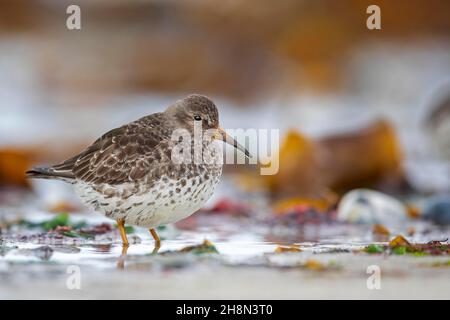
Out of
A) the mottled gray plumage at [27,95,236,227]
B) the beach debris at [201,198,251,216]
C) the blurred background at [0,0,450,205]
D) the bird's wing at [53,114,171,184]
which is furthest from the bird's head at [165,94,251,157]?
the blurred background at [0,0,450,205]

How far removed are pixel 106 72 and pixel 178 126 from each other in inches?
498

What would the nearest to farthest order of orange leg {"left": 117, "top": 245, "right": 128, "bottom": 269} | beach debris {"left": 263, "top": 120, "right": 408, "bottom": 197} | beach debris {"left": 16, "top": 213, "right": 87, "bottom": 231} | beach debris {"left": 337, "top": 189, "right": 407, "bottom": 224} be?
orange leg {"left": 117, "top": 245, "right": 128, "bottom": 269} < beach debris {"left": 16, "top": 213, "right": 87, "bottom": 231} < beach debris {"left": 337, "top": 189, "right": 407, "bottom": 224} < beach debris {"left": 263, "top": 120, "right": 408, "bottom": 197}

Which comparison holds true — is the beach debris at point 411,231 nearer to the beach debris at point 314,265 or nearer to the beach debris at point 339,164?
the beach debris at point 314,265

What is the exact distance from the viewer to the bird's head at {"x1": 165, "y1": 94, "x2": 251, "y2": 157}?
7.26m

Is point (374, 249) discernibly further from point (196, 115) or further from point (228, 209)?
point (228, 209)

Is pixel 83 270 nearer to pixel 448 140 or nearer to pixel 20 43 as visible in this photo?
pixel 448 140

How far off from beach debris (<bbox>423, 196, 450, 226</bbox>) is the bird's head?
3.09 metres

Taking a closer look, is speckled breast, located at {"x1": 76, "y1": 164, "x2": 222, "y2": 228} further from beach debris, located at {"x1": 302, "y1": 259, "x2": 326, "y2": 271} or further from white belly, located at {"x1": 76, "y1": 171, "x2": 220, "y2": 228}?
beach debris, located at {"x1": 302, "y1": 259, "x2": 326, "y2": 271}

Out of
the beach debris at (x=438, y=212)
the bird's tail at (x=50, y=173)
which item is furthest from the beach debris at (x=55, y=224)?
the beach debris at (x=438, y=212)

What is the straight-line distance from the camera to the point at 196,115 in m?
7.27

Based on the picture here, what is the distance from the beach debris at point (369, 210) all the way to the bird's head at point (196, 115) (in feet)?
7.45

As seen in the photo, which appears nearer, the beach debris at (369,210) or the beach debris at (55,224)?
the beach debris at (55,224)

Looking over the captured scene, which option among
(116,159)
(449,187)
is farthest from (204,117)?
(449,187)

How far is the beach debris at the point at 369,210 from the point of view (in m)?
8.85
